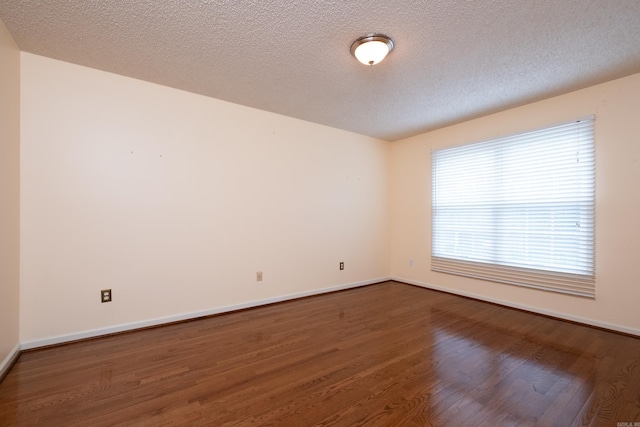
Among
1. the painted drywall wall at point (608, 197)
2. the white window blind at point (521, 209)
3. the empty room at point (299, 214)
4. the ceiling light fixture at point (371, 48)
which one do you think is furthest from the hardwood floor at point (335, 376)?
the ceiling light fixture at point (371, 48)

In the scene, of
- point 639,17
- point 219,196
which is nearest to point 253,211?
point 219,196

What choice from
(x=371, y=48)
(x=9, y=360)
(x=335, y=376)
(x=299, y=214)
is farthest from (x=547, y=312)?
(x=9, y=360)

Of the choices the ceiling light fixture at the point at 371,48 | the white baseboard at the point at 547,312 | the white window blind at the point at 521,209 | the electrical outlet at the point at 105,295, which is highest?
the ceiling light fixture at the point at 371,48

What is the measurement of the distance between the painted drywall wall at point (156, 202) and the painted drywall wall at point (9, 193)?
0.28ft

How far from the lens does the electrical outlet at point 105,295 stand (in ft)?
8.46

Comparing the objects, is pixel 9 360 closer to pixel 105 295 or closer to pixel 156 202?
pixel 105 295

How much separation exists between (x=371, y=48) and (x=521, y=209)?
9.06 ft

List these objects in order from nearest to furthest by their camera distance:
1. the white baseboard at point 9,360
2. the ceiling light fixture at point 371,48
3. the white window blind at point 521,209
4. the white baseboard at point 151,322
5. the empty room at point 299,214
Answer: the empty room at point 299,214
the white baseboard at point 9,360
the ceiling light fixture at point 371,48
the white baseboard at point 151,322
the white window blind at point 521,209

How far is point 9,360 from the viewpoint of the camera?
2.02 metres

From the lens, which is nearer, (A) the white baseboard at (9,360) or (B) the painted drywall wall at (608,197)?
(A) the white baseboard at (9,360)

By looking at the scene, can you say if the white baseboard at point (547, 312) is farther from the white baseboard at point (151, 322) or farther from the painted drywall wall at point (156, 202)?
the white baseboard at point (151, 322)

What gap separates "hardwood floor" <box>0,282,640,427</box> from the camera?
5.11ft

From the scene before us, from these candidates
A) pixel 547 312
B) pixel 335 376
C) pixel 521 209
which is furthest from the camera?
pixel 521 209

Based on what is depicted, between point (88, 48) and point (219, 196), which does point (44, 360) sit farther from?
point (88, 48)
